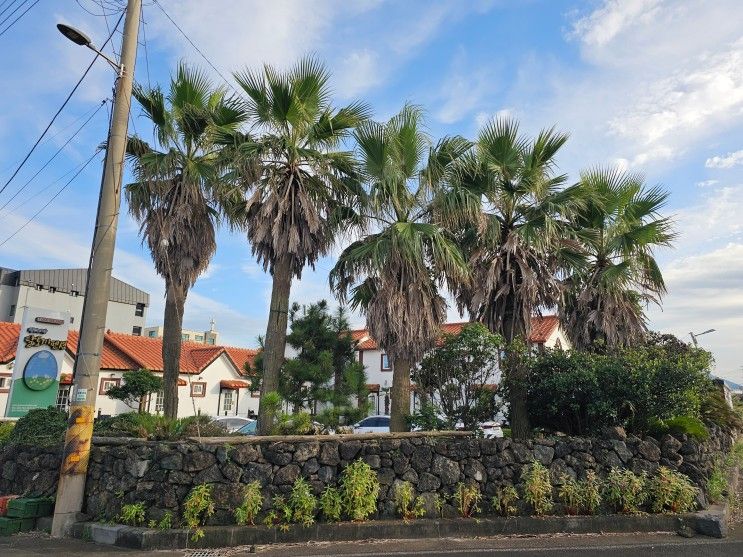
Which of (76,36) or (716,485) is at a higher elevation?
(76,36)

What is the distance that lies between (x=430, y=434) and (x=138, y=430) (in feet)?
15.3

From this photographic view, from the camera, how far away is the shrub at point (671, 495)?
814 centimetres

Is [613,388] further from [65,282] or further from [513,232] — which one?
[65,282]

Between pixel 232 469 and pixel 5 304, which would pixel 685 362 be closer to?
pixel 232 469

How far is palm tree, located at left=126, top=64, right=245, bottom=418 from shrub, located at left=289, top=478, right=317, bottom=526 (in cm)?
555

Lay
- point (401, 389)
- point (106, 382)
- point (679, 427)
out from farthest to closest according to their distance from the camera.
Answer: point (106, 382) → point (401, 389) → point (679, 427)

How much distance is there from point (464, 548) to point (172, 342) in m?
8.38

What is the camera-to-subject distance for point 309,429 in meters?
8.65

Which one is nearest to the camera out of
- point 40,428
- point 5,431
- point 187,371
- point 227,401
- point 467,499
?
point 467,499

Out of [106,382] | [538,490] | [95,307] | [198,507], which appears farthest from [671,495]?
[106,382]

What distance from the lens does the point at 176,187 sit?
12.5 meters

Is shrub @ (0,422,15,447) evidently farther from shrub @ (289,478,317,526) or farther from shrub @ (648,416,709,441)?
shrub @ (648,416,709,441)

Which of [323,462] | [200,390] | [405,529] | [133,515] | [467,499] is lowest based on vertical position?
[405,529]

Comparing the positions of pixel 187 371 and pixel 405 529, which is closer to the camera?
pixel 405 529
